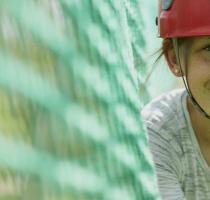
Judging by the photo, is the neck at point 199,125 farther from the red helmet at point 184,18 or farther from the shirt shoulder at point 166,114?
the red helmet at point 184,18

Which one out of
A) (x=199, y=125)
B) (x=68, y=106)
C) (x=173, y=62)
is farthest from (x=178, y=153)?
(x=68, y=106)

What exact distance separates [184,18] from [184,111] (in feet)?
0.76

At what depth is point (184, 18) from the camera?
1.12 m

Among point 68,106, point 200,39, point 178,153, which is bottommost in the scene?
point 68,106

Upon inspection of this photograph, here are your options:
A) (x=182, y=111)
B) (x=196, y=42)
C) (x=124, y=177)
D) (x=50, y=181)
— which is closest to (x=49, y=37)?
(x=50, y=181)

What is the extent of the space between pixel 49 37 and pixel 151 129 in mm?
831

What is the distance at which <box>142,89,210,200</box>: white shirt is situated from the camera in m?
1.20

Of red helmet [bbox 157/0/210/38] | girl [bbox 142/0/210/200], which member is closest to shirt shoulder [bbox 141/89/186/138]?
girl [bbox 142/0/210/200]

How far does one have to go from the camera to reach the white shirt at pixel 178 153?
3.93ft

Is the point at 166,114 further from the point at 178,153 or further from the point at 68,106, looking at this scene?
the point at 68,106

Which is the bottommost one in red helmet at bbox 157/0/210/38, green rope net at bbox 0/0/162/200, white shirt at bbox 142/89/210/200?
green rope net at bbox 0/0/162/200

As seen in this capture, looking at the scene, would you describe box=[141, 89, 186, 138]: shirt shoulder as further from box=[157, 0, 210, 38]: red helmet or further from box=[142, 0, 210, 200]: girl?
box=[157, 0, 210, 38]: red helmet

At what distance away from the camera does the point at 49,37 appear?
0.42 metres

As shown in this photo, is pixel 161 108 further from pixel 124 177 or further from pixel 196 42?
pixel 124 177
